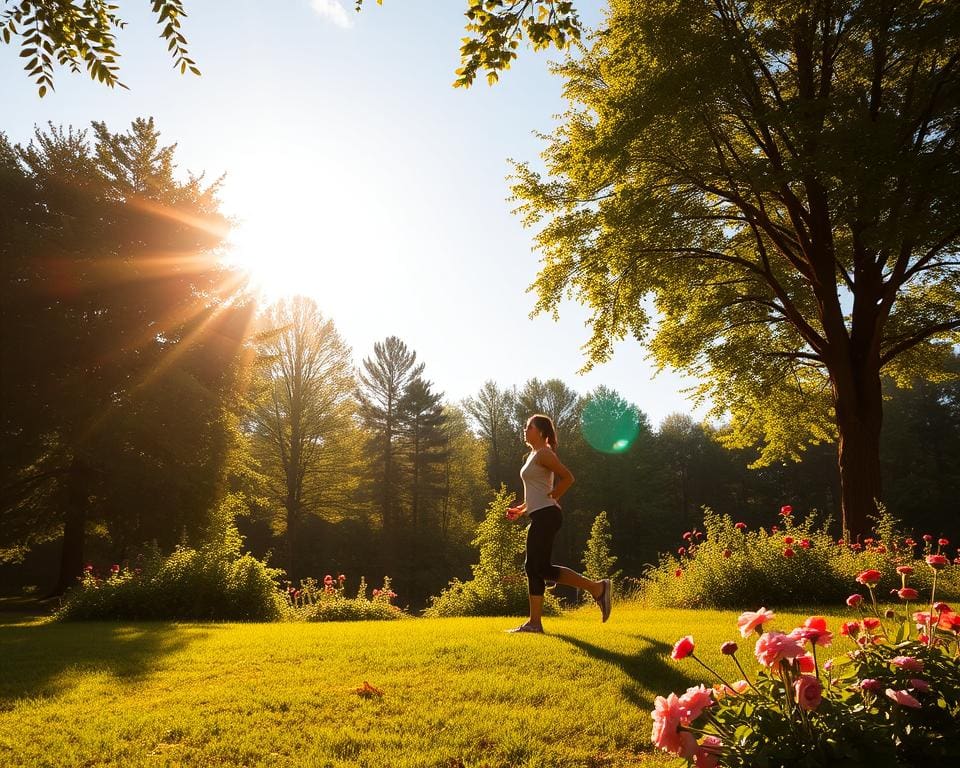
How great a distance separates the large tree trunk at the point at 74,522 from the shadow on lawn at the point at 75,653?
294 inches

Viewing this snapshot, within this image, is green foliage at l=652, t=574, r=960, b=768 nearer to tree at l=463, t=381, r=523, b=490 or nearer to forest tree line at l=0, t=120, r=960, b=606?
forest tree line at l=0, t=120, r=960, b=606

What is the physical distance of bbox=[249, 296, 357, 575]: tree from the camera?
28.0 metres

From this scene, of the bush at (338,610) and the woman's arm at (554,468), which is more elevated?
the woman's arm at (554,468)

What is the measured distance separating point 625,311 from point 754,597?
20.7 ft

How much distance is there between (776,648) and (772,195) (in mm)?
11740

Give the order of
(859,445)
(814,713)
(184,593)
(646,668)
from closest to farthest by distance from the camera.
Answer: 1. (814,713)
2. (646,668)
3. (184,593)
4. (859,445)

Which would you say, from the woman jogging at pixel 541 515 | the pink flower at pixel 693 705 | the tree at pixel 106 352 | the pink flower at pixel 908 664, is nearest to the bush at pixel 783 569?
the woman jogging at pixel 541 515

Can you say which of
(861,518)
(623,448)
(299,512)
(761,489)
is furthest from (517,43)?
(761,489)

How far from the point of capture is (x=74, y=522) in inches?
596

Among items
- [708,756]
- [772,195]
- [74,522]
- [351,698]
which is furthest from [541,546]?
[74,522]

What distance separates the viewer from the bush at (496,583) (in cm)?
1031

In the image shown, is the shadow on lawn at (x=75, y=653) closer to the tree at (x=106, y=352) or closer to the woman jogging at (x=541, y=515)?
the woman jogging at (x=541, y=515)

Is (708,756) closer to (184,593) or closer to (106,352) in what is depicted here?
(184,593)

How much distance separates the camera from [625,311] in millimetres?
13258
